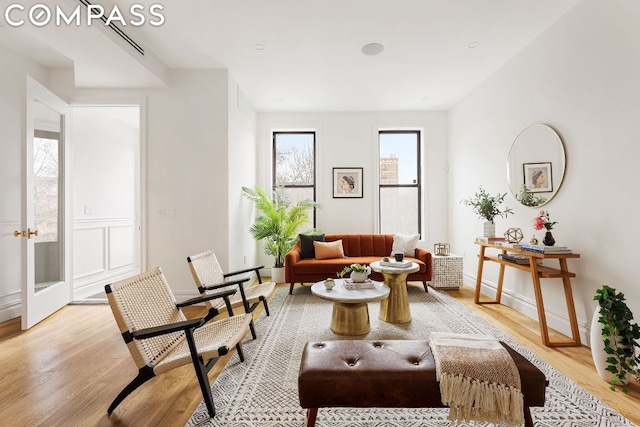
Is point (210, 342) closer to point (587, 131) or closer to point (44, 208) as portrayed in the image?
point (44, 208)

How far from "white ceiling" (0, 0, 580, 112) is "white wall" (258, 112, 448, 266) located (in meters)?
0.88

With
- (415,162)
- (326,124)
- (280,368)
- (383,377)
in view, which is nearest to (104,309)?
(280,368)

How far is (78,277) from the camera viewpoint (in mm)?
4180

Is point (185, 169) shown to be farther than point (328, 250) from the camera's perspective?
No

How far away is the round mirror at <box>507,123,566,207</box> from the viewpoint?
2.85 meters

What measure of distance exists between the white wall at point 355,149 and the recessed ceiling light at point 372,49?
6.53ft

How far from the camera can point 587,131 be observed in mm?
2520

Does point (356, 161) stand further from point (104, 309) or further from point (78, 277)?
point (78, 277)

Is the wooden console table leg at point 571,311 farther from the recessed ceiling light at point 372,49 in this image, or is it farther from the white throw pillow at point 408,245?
the recessed ceiling light at point 372,49

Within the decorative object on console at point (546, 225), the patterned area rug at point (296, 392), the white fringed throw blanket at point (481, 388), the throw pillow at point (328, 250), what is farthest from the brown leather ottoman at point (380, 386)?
the throw pillow at point (328, 250)

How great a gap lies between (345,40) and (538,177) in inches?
95.4

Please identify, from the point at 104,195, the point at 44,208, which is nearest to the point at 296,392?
the point at 44,208

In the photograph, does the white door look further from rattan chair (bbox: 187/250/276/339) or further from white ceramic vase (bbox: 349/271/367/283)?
white ceramic vase (bbox: 349/271/367/283)

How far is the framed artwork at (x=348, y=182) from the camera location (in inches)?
210
